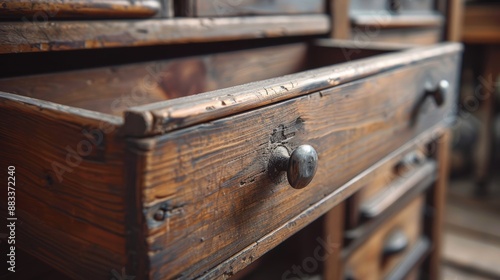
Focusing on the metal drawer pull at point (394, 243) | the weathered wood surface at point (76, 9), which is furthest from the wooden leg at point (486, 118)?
the weathered wood surface at point (76, 9)

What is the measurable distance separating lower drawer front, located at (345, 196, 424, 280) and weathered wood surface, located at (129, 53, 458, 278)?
44 centimetres

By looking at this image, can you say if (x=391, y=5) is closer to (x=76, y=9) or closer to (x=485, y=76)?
(x=76, y=9)

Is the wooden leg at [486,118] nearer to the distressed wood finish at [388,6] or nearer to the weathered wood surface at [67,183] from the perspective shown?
the distressed wood finish at [388,6]

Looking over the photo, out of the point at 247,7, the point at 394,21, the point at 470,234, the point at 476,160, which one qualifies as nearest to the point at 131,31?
the point at 247,7

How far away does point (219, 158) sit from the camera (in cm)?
35

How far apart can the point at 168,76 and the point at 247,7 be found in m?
0.15

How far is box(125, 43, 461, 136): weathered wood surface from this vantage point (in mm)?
295

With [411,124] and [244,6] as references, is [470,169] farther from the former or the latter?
[244,6]

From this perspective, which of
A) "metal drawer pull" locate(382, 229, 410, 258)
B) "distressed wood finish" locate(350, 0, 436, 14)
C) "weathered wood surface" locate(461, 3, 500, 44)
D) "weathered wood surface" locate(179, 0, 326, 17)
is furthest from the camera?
"weathered wood surface" locate(461, 3, 500, 44)

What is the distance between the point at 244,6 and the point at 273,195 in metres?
A: 0.34

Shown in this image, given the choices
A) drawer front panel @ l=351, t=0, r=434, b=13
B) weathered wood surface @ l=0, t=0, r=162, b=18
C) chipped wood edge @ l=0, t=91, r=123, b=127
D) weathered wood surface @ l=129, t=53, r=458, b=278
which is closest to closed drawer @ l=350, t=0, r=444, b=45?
drawer front panel @ l=351, t=0, r=434, b=13

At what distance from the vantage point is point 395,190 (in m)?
1.03

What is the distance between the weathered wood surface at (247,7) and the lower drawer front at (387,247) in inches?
17.6

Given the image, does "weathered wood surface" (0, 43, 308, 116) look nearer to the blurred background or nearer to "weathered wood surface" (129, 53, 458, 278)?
"weathered wood surface" (129, 53, 458, 278)
